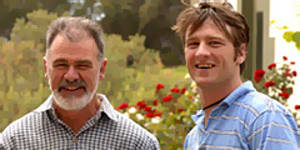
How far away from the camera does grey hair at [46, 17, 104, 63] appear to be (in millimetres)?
1932

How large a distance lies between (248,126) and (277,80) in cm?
236

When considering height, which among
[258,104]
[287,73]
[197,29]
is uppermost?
[197,29]

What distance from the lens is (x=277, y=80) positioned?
373 centimetres

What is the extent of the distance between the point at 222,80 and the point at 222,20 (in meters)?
0.19

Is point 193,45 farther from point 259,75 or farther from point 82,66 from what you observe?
point 259,75

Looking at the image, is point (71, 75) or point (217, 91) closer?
point (217, 91)

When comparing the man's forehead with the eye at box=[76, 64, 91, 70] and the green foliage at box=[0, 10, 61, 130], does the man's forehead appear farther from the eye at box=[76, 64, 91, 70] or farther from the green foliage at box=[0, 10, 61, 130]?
the green foliage at box=[0, 10, 61, 130]

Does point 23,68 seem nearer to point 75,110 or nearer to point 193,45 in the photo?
point 75,110

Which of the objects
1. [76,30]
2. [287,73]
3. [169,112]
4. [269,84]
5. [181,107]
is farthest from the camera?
[169,112]

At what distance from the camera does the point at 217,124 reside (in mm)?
1579

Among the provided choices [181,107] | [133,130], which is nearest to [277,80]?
[181,107]

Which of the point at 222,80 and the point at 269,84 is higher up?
the point at 222,80

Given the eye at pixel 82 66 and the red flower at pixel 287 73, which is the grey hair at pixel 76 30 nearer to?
the eye at pixel 82 66

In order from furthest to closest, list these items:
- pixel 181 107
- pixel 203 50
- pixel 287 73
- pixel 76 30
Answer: pixel 181 107 → pixel 287 73 → pixel 76 30 → pixel 203 50
